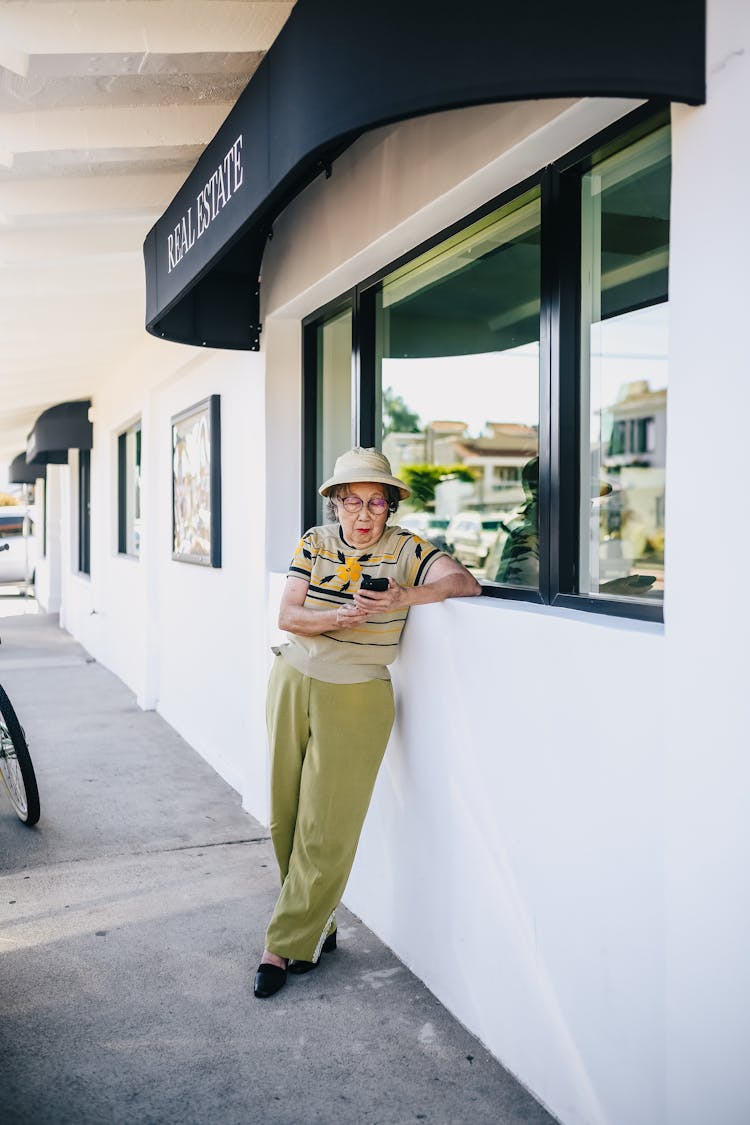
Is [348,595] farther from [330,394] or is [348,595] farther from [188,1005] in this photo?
[330,394]

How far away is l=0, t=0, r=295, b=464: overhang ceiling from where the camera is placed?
2992 millimetres

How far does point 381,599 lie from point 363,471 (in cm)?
46

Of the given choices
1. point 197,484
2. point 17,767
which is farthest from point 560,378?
point 197,484

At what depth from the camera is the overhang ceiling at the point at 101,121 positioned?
2.99 metres

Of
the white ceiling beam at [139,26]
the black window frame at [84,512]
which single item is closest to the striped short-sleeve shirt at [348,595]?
the white ceiling beam at [139,26]

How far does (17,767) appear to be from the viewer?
4750mm

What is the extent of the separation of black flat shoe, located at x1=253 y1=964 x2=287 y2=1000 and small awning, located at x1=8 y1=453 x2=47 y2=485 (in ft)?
45.7

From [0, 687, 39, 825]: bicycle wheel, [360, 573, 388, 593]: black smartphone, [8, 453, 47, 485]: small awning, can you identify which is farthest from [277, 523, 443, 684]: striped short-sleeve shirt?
[8, 453, 47, 485]: small awning

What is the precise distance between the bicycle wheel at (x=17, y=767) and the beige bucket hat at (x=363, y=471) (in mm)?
2334

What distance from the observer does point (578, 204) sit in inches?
107

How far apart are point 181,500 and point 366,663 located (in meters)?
3.96

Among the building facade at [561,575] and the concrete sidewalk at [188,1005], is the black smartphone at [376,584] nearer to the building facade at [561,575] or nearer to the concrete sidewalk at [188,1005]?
the building facade at [561,575]

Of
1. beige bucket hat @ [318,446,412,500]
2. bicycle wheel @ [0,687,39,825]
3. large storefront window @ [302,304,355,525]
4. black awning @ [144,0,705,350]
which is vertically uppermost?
black awning @ [144,0,705,350]

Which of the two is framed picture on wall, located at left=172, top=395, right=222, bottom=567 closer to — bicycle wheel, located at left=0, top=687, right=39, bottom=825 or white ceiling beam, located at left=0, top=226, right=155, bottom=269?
white ceiling beam, located at left=0, top=226, right=155, bottom=269
